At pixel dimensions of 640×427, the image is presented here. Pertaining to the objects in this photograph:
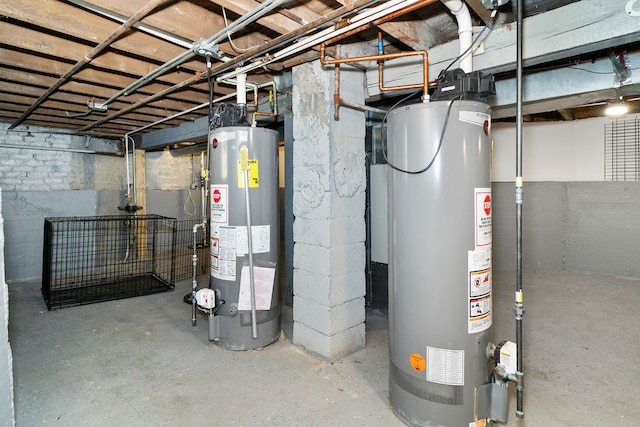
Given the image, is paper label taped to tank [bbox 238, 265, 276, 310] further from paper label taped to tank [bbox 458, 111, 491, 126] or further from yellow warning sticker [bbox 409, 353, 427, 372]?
paper label taped to tank [bbox 458, 111, 491, 126]

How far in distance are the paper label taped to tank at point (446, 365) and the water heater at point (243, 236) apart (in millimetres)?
1323

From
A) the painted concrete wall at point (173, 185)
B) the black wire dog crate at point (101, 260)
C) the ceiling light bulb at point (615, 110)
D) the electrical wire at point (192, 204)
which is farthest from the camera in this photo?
the electrical wire at point (192, 204)

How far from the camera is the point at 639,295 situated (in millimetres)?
3842

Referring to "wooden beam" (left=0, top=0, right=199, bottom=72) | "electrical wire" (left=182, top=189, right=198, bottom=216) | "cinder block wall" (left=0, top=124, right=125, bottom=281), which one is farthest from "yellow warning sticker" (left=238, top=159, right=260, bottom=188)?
"electrical wire" (left=182, top=189, right=198, bottom=216)

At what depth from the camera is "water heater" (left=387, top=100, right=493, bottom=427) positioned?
1.60 metres

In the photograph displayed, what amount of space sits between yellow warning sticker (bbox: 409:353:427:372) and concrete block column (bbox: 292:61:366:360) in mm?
758

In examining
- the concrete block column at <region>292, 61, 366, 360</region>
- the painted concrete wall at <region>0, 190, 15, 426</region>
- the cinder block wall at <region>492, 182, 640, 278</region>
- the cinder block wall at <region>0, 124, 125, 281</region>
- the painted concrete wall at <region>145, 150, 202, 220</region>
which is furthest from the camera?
the painted concrete wall at <region>145, 150, 202, 220</region>

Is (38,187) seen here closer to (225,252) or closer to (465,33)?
(225,252)

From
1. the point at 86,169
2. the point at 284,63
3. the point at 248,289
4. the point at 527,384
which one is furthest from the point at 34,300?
the point at 527,384

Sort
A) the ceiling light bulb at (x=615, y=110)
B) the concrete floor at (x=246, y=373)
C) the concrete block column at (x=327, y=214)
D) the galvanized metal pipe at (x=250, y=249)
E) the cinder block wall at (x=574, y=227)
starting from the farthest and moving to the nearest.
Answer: the cinder block wall at (x=574, y=227)
the ceiling light bulb at (x=615, y=110)
the galvanized metal pipe at (x=250, y=249)
the concrete block column at (x=327, y=214)
the concrete floor at (x=246, y=373)

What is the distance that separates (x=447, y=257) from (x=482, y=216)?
0.26 metres

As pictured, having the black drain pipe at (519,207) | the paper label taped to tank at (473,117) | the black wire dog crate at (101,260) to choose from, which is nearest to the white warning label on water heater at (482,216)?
the black drain pipe at (519,207)

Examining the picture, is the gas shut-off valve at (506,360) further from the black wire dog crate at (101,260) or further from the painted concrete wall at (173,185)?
the painted concrete wall at (173,185)

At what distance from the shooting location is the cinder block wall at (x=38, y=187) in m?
4.65
